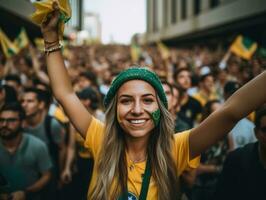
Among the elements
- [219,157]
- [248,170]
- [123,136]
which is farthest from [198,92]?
[123,136]

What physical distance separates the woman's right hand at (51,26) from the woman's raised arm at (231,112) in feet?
3.41

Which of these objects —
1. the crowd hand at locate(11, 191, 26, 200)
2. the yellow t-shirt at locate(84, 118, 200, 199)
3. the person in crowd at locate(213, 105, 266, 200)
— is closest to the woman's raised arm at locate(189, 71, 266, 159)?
the yellow t-shirt at locate(84, 118, 200, 199)

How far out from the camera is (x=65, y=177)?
5211 millimetres

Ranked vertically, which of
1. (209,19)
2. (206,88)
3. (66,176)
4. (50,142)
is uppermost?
(209,19)

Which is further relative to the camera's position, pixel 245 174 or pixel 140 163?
pixel 245 174

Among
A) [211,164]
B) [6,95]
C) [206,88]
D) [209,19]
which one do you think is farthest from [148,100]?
[209,19]

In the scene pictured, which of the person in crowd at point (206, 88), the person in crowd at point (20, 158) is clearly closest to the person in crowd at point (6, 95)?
the person in crowd at point (20, 158)

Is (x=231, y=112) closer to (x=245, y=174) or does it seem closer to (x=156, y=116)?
(x=156, y=116)

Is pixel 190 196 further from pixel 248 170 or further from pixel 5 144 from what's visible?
pixel 5 144

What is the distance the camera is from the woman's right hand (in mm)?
2463

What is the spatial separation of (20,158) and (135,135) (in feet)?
7.05

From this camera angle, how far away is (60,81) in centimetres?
250

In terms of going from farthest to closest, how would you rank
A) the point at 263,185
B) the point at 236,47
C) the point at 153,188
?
the point at 236,47 < the point at 263,185 < the point at 153,188

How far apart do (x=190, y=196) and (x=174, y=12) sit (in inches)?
2262
